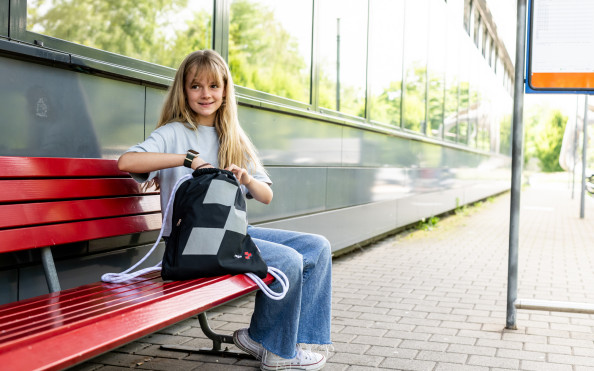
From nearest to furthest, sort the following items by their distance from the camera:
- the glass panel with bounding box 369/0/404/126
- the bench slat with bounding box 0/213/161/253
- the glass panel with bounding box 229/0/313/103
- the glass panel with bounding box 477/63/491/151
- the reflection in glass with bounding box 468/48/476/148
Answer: the bench slat with bounding box 0/213/161/253 → the glass panel with bounding box 229/0/313/103 → the glass panel with bounding box 369/0/404/126 → the reflection in glass with bounding box 468/48/476/148 → the glass panel with bounding box 477/63/491/151

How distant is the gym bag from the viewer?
265 cm

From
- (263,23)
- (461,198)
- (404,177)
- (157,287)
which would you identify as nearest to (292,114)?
(263,23)

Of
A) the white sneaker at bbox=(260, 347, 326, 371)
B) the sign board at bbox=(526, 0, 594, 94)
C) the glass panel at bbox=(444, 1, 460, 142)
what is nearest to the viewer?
the white sneaker at bbox=(260, 347, 326, 371)

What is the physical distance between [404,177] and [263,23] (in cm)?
473

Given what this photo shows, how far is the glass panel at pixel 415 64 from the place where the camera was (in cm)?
1012

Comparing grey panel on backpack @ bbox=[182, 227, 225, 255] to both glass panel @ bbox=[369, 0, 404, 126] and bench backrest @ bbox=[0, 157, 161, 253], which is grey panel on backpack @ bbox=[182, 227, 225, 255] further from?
glass panel @ bbox=[369, 0, 404, 126]

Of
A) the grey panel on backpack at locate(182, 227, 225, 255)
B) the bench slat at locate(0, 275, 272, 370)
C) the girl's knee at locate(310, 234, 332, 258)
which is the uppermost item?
the grey panel on backpack at locate(182, 227, 225, 255)

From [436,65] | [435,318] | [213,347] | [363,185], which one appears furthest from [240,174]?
[436,65]

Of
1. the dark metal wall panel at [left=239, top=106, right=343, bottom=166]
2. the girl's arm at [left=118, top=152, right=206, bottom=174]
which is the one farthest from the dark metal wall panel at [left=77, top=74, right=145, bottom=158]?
the dark metal wall panel at [left=239, top=106, right=343, bottom=166]

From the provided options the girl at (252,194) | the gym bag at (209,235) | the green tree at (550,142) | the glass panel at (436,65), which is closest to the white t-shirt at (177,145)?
the girl at (252,194)

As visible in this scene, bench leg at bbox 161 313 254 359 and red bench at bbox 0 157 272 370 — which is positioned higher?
red bench at bbox 0 157 272 370

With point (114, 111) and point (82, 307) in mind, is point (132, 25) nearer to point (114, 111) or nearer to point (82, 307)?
point (114, 111)

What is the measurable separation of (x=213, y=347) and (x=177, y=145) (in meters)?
1.07

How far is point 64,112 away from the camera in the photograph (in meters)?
3.32
